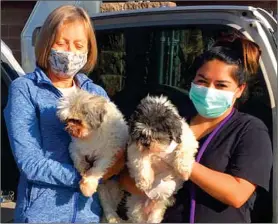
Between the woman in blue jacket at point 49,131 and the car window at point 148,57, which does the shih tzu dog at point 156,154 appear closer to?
the woman in blue jacket at point 49,131

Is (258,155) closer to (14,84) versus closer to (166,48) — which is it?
(14,84)

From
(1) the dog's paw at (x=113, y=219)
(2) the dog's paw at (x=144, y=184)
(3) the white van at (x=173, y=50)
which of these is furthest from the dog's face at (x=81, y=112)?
(3) the white van at (x=173, y=50)

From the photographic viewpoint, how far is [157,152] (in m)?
3.04

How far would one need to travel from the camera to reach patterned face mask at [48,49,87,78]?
3072 millimetres

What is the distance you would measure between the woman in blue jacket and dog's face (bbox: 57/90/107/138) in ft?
0.17

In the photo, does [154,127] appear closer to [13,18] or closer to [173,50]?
[173,50]

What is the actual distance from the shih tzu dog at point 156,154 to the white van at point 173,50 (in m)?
0.71

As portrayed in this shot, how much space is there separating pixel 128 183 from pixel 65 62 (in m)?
0.77

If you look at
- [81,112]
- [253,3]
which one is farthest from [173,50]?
[253,3]

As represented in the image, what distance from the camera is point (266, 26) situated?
3.68 meters

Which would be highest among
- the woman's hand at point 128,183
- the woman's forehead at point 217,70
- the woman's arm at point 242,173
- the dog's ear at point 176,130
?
the woman's forehead at point 217,70

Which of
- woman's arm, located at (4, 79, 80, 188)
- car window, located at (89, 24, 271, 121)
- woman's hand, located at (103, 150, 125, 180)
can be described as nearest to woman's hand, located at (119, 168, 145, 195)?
woman's hand, located at (103, 150, 125, 180)

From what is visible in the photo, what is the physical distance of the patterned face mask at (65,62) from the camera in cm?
307

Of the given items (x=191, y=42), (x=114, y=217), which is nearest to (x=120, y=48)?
(x=191, y=42)
